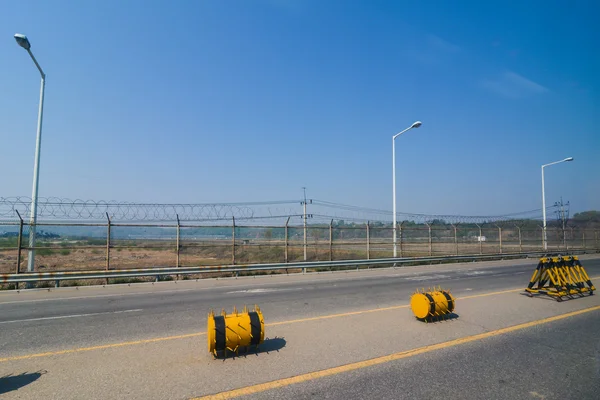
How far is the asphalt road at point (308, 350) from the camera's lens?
14.1 ft

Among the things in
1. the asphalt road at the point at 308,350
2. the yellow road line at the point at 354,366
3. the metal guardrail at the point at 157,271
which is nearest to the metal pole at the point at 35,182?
the metal guardrail at the point at 157,271

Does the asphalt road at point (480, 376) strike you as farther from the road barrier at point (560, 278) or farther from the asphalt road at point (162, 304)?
the road barrier at point (560, 278)

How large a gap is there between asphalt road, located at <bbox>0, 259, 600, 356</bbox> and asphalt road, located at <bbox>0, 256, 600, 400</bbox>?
6 cm

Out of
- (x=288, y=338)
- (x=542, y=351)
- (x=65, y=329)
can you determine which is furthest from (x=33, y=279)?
(x=542, y=351)

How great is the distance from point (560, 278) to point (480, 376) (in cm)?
757

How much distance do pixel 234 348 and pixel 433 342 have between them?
3383 mm

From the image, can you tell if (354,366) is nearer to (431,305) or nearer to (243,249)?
(431,305)

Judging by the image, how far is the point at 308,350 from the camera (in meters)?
5.68

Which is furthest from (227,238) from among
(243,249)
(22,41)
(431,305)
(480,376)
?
(243,249)

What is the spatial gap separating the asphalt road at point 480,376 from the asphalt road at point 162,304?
11.3 ft

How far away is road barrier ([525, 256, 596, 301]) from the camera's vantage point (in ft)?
33.1

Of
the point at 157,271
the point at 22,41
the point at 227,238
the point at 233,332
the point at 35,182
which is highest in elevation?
the point at 22,41

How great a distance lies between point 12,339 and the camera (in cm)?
643

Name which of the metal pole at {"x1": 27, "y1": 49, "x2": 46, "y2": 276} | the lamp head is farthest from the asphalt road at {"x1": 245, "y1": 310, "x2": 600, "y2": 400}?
the lamp head
